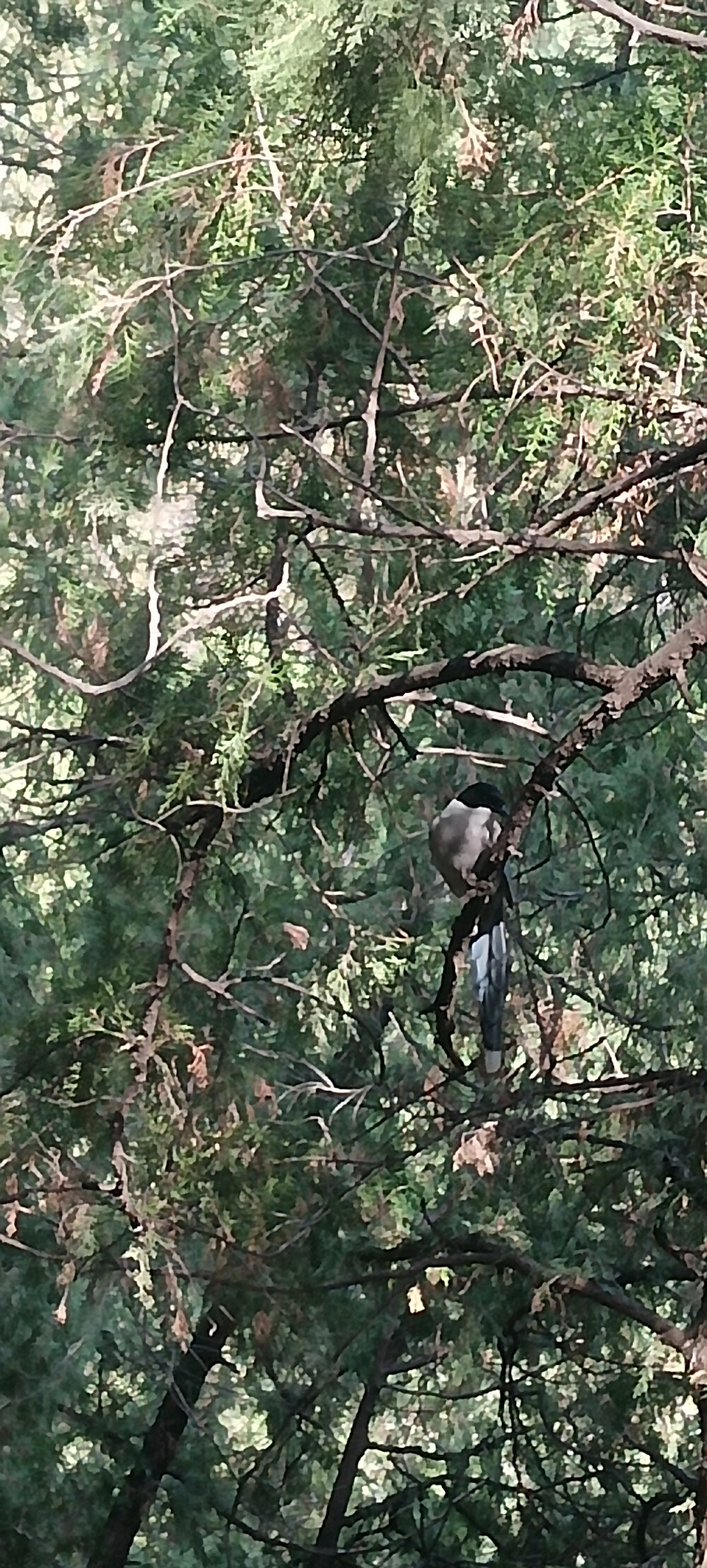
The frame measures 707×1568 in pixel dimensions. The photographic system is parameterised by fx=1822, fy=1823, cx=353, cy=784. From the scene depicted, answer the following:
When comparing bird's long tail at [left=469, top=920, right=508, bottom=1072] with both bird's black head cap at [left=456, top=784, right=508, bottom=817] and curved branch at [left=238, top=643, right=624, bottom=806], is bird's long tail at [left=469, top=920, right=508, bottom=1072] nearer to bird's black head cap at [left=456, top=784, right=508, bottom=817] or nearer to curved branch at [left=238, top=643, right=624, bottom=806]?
bird's black head cap at [left=456, top=784, right=508, bottom=817]

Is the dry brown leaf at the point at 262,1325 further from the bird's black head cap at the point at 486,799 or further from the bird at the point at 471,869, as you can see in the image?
the bird's black head cap at the point at 486,799

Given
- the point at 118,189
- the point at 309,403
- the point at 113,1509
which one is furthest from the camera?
the point at 113,1509

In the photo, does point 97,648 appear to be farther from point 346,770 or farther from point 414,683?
point 414,683

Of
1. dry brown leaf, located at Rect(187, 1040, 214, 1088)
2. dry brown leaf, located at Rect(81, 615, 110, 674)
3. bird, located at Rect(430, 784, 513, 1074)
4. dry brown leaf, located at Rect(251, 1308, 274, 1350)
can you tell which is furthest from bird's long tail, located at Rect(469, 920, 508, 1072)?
dry brown leaf, located at Rect(81, 615, 110, 674)

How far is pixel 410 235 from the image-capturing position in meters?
2.39

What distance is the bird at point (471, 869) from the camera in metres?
2.43

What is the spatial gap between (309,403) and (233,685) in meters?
0.47

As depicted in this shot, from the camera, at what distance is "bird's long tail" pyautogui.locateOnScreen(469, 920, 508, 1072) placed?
2.43 metres

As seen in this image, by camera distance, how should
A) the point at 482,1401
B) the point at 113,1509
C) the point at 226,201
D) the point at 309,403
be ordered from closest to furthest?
the point at 226,201
the point at 309,403
the point at 113,1509
the point at 482,1401

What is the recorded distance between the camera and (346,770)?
254 cm

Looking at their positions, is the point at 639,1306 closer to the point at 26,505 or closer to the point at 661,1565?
the point at 661,1565

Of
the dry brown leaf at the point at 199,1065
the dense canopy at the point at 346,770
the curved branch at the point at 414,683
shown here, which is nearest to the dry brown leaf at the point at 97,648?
the dense canopy at the point at 346,770

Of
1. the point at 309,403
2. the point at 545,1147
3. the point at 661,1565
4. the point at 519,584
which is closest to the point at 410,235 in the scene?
the point at 309,403

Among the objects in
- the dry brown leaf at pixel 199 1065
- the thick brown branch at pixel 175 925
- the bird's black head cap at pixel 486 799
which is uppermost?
the bird's black head cap at pixel 486 799
